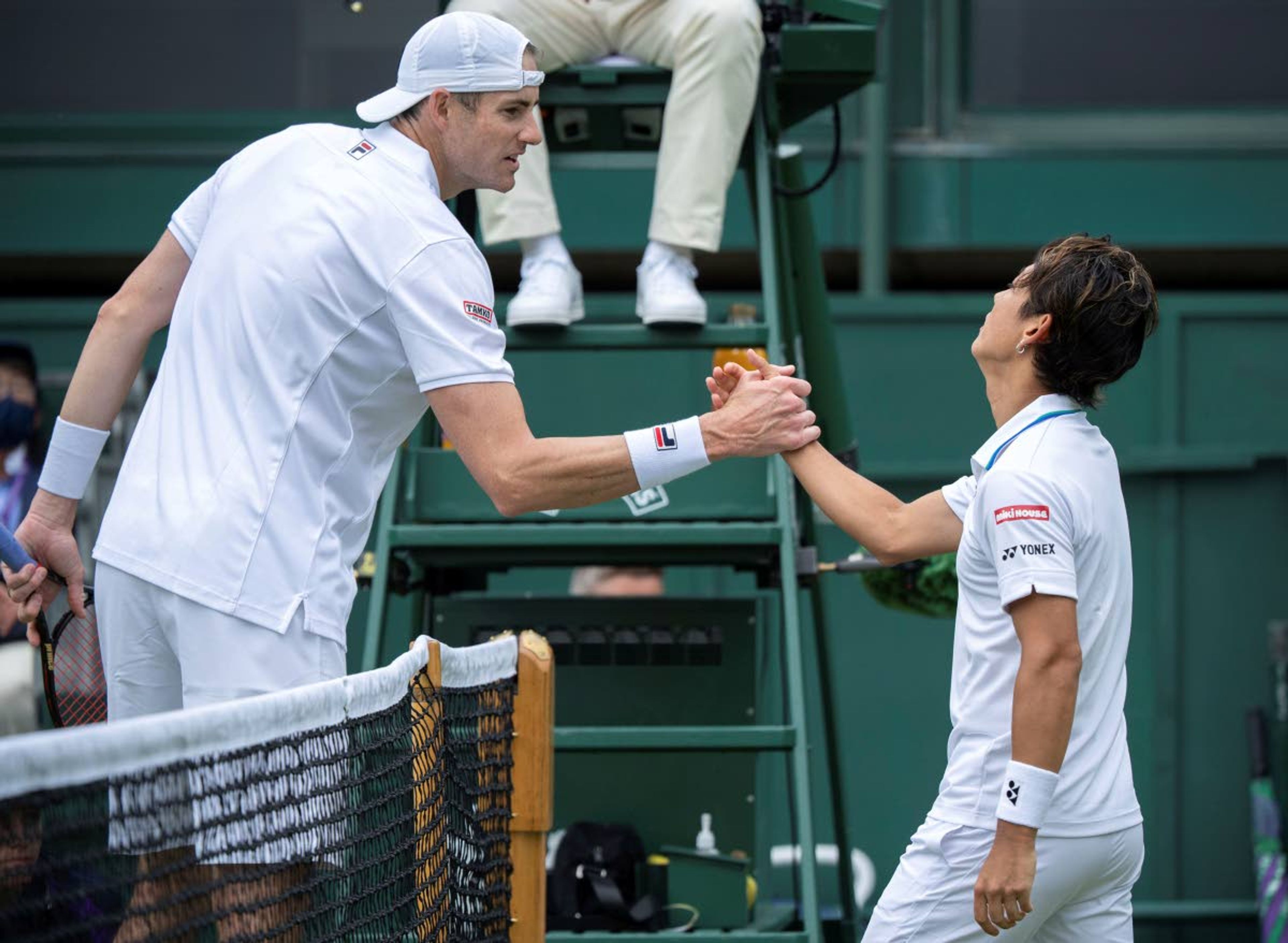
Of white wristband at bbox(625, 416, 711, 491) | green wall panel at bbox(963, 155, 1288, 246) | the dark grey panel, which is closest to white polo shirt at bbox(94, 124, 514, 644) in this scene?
white wristband at bbox(625, 416, 711, 491)

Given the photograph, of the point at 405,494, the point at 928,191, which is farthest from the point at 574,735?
the point at 928,191

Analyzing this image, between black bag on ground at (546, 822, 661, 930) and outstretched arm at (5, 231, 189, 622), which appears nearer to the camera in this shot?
outstretched arm at (5, 231, 189, 622)

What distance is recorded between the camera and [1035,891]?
275 cm

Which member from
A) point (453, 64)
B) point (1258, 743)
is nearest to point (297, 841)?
point (453, 64)

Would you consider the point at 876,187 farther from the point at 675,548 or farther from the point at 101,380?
the point at 101,380

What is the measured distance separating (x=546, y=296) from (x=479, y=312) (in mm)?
1623

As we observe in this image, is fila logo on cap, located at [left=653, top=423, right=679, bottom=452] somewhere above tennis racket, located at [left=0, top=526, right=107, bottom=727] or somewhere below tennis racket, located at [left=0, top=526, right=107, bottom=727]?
above

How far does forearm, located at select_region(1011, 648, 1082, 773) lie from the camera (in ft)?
8.73

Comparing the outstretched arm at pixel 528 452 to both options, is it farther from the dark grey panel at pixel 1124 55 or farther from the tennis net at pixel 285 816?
the dark grey panel at pixel 1124 55

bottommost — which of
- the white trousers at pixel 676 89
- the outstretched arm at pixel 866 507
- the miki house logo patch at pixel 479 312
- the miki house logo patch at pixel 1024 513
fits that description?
the outstretched arm at pixel 866 507

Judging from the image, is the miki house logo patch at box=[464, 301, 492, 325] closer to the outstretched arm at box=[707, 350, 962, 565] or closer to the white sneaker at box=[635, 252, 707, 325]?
the outstretched arm at box=[707, 350, 962, 565]

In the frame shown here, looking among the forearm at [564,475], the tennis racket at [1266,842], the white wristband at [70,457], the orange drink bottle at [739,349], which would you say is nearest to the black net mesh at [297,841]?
the forearm at [564,475]

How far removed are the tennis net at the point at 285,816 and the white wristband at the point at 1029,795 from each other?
84 cm

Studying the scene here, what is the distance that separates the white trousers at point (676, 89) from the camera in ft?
15.1
